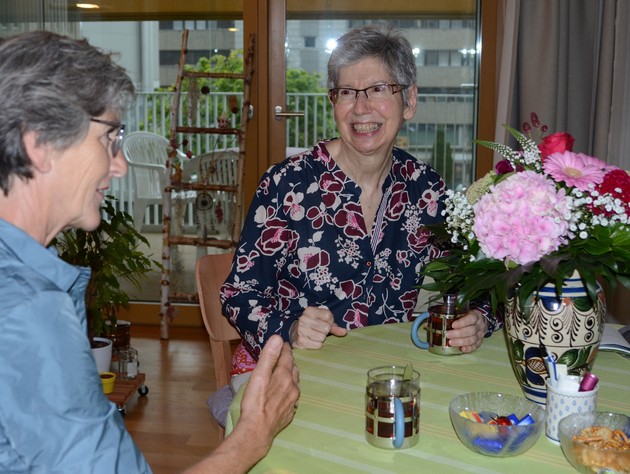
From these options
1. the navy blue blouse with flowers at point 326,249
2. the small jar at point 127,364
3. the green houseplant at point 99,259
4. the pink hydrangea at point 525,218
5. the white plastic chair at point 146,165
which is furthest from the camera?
the white plastic chair at point 146,165

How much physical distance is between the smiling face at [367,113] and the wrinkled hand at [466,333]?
0.60 meters

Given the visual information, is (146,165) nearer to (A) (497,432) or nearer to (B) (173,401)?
(B) (173,401)

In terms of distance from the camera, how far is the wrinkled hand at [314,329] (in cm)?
181

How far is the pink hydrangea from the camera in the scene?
4.43ft

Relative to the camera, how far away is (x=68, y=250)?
356 cm

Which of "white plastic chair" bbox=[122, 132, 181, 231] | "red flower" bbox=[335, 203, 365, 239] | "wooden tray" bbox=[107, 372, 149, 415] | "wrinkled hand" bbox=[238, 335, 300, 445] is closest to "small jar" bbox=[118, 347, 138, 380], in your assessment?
"wooden tray" bbox=[107, 372, 149, 415]

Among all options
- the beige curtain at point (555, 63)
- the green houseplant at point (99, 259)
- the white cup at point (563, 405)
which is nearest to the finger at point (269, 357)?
the white cup at point (563, 405)

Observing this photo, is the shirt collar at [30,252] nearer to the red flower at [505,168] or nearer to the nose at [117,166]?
the nose at [117,166]

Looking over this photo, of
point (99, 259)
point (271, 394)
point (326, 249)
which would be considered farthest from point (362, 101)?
point (99, 259)

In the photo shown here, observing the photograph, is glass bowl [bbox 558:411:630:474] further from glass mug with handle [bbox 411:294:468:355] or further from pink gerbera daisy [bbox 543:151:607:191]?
glass mug with handle [bbox 411:294:468:355]

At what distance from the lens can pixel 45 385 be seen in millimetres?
959

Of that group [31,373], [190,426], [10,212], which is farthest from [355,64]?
[190,426]

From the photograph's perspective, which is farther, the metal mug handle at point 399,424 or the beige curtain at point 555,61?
the beige curtain at point 555,61

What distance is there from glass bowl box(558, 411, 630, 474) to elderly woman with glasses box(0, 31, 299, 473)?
0.46 m
